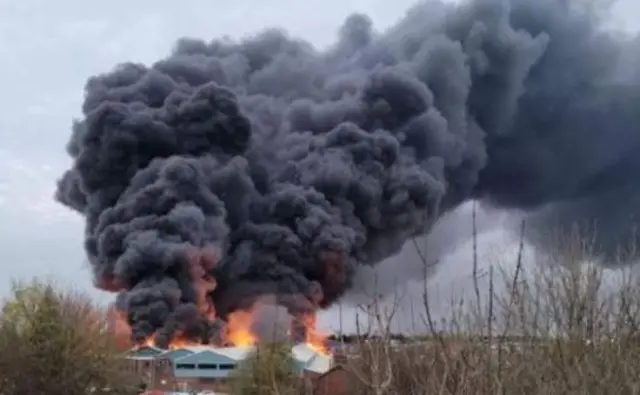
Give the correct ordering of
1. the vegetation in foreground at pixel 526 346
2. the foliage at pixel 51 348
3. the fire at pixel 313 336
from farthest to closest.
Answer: the fire at pixel 313 336
the foliage at pixel 51 348
the vegetation in foreground at pixel 526 346

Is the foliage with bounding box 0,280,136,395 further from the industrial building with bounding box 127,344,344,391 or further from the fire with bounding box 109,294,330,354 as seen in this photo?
the industrial building with bounding box 127,344,344,391

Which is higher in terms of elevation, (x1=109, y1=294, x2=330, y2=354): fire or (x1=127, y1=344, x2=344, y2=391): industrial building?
(x1=109, y1=294, x2=330, y2=354): fire

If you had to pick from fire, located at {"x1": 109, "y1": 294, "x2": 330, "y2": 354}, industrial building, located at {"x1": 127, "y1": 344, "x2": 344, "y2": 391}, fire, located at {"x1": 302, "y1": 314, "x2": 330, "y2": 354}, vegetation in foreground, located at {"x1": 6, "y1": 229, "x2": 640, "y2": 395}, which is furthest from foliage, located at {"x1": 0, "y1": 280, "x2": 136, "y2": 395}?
vegetation in foreground, located at {"x1": 6, "y1": 229, "x2": 640, "y2": 395}

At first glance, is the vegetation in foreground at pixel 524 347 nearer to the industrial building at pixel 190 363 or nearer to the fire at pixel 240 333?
the fire at pixel 240 333

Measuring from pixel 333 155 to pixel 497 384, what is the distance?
43831mm

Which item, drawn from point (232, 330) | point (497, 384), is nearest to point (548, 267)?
point (497, 384)

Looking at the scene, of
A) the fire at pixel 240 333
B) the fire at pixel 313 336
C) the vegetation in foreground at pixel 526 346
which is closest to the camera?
the vegetation in foreground at pixel 526 346

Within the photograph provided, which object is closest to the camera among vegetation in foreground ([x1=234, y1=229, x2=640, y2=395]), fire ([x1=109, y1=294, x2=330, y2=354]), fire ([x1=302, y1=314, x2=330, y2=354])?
vegetation in foreground ([x1=234, y1=229, x2=640, y2=395])

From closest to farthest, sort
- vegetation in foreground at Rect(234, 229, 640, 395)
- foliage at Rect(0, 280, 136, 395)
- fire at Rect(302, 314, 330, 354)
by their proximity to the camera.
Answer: vegetation in foreground at Rect(234, 229, 640, 395) < foliage at Rect(0, 280, 136, 395) < fire at Rect(302, 314, 330, 354)

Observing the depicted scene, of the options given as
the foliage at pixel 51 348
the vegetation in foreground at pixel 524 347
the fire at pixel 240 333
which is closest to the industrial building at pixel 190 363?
the fire at pixel 240 333

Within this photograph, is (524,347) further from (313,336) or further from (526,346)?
(313,336)

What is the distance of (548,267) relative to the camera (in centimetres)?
879

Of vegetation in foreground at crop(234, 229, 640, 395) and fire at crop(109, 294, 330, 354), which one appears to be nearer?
vegetation in foreground at crop(234, 229, 640, 395)

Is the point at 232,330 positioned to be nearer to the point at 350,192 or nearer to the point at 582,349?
the point at 350,192
